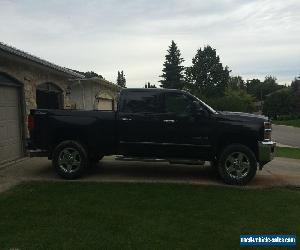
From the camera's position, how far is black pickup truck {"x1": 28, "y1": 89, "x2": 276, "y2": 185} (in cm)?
968

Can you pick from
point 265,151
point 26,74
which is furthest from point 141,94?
point 26,74

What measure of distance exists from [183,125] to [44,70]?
716 cm

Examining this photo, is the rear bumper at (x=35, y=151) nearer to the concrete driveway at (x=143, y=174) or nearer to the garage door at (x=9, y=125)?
the concrete driveway at (x=143, y=174)

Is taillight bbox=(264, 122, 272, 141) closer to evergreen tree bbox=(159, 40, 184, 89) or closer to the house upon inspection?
the house

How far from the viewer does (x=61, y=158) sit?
9.99 m

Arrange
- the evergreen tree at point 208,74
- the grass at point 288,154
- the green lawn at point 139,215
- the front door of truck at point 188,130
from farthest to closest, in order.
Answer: the evergreen tree at point 208,74
the grass at point 288,154
the front door of truck at point 188,130
the green lawn at point 139,215

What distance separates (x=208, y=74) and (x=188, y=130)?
3584 inches

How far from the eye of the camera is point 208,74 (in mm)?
99250

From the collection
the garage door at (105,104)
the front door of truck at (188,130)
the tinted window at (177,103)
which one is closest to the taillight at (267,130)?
the front door of truck at (188,130)

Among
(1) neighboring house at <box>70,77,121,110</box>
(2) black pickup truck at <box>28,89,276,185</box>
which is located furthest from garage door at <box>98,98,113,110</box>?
(2) black pickup truck at <box>28,89,276,185</box>

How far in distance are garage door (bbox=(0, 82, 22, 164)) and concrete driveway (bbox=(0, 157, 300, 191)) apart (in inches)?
17.7

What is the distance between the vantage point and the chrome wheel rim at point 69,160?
9.97 metres

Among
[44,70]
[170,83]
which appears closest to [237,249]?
[44,70]

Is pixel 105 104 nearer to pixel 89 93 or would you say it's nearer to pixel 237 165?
pixel 89 93
